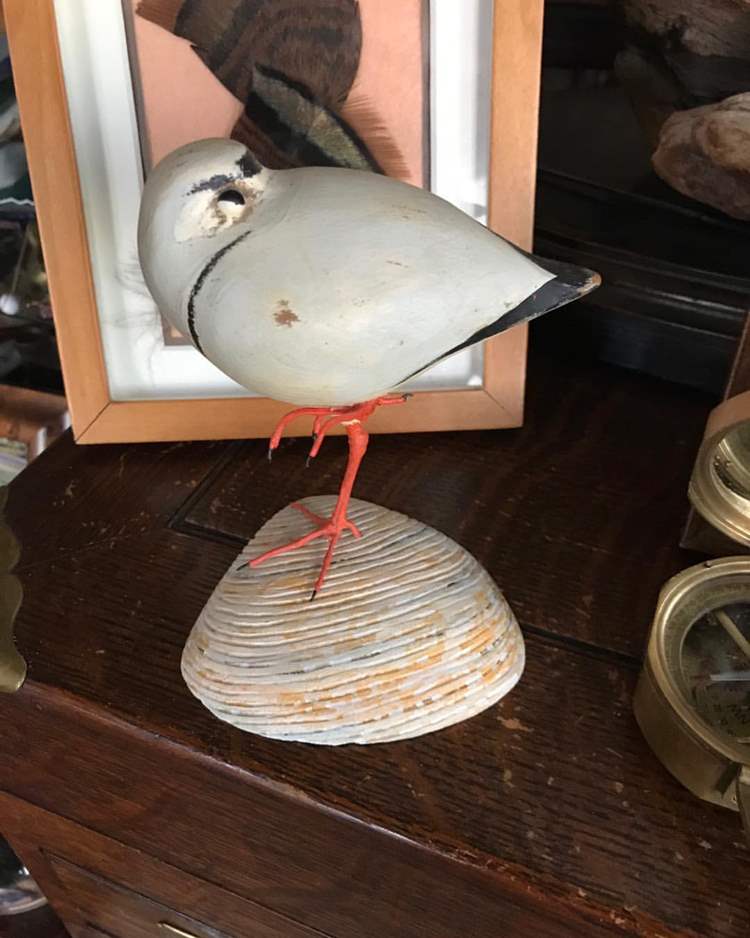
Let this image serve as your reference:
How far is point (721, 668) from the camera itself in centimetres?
50

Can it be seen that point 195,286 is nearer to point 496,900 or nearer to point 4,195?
point 496,900

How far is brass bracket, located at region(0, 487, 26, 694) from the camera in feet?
1.74

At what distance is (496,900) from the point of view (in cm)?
47

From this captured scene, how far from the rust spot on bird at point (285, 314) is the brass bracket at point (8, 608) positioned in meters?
0.27

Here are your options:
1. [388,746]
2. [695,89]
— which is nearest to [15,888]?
[388,746]

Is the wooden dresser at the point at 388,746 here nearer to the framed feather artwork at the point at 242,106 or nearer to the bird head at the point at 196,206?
the framed feather artwork at the point at 242,106

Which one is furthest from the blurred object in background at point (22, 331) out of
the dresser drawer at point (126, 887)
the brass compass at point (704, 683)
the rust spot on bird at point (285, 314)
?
the brass compass at point (704, 683)

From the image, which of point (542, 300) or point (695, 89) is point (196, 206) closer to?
point (542, 300)

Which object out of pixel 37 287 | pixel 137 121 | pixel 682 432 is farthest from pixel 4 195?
pixel 682 432

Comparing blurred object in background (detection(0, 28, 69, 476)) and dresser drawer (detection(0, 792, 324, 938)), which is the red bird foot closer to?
dresser drawer (detection(0, 792, 324, 938))

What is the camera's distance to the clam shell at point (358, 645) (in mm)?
494

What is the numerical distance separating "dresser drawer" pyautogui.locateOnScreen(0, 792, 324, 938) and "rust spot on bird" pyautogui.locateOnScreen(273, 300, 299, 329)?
318 mm

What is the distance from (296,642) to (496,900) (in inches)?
6.4

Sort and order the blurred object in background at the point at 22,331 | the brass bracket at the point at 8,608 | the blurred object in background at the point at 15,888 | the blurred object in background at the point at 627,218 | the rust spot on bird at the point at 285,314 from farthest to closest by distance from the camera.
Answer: the blurred object in background at the point at 15,888 < the blurred object in background at the point at 22,331 < the blurred object in background at the point at 627,218 < the brass bracket at the point at 8,608 < the rust spot on bird at the point at 285,314
